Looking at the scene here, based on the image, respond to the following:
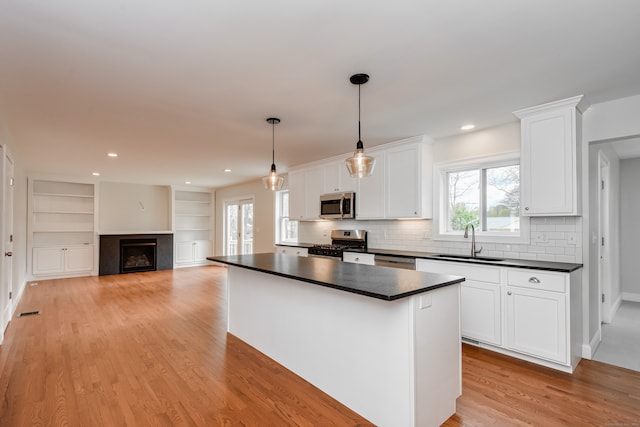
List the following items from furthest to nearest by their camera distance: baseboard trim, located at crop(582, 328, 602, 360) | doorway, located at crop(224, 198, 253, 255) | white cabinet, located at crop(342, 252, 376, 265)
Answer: doorway, located at crop(224, 198, 253, 255) < white cabinet, located at crop(342, 252, 376, 265) < baseboard trim, located at crop(582, 328, 602, 360)

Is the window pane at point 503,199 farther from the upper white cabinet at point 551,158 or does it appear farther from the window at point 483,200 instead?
the upper white cabinet at point 551,158

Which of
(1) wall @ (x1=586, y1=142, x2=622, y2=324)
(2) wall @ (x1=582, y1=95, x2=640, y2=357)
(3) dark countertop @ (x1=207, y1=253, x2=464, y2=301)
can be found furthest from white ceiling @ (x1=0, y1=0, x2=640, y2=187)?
(3) dark countertop @ (x1=207, y1=253, x2=464, y2=301)

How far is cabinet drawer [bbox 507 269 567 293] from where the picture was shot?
2.76m

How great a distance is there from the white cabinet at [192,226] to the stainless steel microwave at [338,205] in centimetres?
497

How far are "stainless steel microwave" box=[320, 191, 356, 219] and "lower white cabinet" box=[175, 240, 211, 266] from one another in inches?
196

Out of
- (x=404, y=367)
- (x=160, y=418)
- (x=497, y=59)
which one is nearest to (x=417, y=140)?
(x=497, y=59)

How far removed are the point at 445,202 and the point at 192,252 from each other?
7.34 metres

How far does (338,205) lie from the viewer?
202 inches

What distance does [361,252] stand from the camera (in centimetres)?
445

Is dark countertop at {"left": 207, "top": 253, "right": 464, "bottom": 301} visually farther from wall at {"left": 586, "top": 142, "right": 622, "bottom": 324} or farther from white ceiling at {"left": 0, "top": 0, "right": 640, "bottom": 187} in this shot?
wall at {"left": 586, "top": 142, "right": 622, "bottom": 324}

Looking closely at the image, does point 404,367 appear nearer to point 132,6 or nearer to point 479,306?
point 479,306

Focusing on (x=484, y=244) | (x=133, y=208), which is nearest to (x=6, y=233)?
(x=133, y=208)

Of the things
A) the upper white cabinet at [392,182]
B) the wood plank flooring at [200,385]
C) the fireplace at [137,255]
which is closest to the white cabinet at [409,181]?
the upper white cabinet at [392,182]

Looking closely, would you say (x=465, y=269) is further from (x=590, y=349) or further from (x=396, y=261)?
(x=590, y=349)
